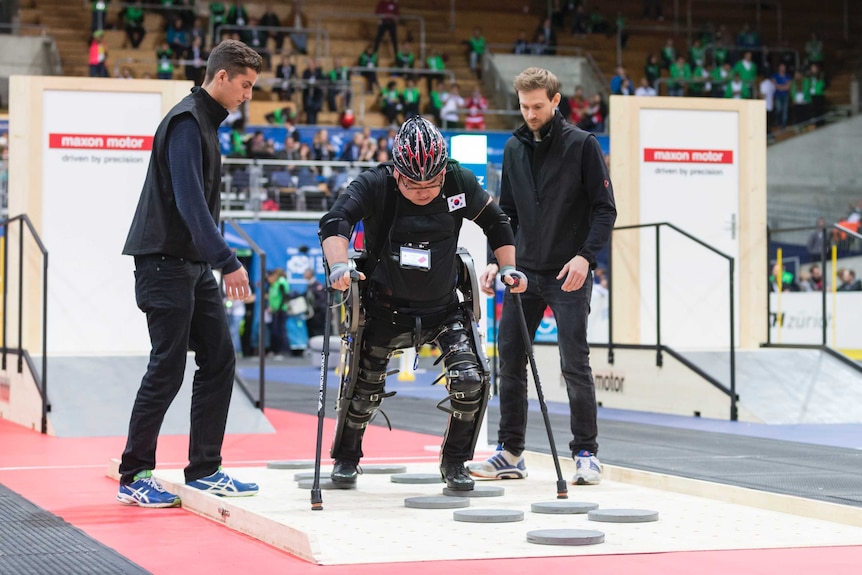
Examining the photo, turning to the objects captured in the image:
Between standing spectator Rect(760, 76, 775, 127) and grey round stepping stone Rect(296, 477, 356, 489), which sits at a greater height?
standing spectator Rect(760, 76, 775, 127)

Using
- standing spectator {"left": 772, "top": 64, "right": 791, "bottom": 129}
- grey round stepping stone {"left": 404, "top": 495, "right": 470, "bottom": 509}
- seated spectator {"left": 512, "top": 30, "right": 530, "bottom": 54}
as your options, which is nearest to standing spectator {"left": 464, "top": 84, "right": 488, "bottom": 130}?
seated spectator {"left": 512, "top": 30, "right": 530, "bottom": 54}

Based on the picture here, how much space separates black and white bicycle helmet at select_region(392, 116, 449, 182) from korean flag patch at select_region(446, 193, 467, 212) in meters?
0.28

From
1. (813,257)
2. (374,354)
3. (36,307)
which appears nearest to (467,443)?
(374,354)

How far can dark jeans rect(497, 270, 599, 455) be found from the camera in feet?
19.3

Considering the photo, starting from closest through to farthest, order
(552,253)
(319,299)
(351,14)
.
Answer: (552,253), (319,299), (351,14)

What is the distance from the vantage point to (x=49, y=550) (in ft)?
13.6

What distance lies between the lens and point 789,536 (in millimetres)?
4293

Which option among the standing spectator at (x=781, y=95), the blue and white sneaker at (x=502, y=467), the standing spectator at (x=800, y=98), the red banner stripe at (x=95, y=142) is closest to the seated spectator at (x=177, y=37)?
the standing spectator at (x=781, y=95)

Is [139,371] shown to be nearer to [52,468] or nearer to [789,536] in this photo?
[52,468]

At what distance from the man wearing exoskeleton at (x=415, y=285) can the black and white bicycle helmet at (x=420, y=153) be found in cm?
3

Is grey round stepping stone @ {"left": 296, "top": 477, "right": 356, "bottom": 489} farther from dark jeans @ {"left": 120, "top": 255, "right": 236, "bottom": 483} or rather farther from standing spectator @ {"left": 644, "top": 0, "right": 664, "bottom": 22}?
standing spectator @ {"left": 644, "top": 0, "right": 664, "bottom": 22}

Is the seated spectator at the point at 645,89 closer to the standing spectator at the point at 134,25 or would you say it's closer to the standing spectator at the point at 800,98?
the standing spectator at the point at 800,98

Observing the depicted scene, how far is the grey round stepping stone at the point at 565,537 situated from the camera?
402 centimetres

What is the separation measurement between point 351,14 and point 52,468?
22.8m
